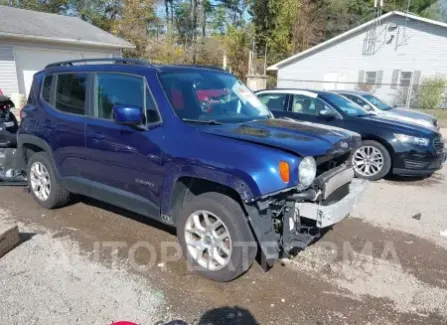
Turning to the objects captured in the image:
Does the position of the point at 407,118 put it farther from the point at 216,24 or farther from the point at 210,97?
the point at 216,24

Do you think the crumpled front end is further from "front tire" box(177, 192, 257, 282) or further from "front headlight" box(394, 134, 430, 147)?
"front headlight" box(394, 134, 430, 147)

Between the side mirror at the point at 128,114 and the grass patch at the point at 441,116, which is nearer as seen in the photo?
the side mirror at the point at 128,114

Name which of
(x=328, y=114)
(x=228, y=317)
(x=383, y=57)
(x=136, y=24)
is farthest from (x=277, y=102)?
(x=136, y=24)

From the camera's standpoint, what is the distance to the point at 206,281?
3596mm

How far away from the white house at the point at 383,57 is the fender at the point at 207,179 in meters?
20.2

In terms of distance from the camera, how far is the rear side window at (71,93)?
450 cm

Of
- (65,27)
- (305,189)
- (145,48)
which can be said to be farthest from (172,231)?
(145,48)

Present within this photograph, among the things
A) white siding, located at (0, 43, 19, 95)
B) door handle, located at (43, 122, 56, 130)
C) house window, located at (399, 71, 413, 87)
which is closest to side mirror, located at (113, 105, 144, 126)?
door handle, located at (43, 122, 56, 130)

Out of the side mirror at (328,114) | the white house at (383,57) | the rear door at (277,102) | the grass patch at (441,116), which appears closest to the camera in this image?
the side mirror at (328,114)

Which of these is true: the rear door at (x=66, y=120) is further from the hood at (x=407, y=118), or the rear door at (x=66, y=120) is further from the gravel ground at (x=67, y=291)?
the hood at (x=407, y=118)

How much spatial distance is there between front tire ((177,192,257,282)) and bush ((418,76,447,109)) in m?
21.4

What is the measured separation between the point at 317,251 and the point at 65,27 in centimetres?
1951

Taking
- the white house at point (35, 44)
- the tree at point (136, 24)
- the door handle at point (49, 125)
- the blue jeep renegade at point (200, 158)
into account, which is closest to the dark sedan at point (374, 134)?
the blue jeep renegade at point (200, 158)

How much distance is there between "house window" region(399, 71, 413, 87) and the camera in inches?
943
